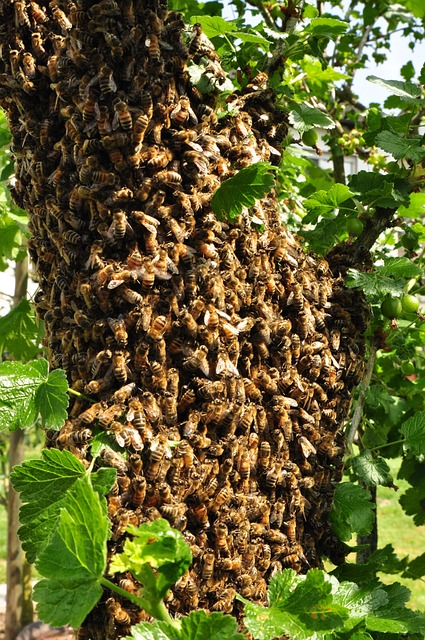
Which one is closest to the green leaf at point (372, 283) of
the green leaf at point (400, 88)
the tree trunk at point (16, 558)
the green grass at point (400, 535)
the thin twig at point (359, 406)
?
the thin twig at point (359, 406)

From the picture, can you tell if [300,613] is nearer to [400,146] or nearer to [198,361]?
[198,361]

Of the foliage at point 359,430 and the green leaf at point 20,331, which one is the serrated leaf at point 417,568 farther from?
the green leaf at point 20,331

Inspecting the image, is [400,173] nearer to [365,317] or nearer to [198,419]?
[365,317]

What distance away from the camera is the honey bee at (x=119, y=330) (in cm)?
172

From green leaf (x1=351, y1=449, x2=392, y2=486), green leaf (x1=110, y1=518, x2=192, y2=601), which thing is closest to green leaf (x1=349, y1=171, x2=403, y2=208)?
green leaf (x1=351, y1=449, x2=392, y2=486)

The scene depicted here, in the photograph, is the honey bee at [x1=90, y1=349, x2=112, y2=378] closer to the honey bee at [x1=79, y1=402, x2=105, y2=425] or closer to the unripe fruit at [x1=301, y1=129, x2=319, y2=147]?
the honey bee at [x1=79, y1=402, x2=105, y2=425]

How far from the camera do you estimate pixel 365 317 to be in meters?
2.21

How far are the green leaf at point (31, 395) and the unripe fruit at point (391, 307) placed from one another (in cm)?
116

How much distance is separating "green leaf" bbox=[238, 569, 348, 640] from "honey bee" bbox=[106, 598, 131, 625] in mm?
272

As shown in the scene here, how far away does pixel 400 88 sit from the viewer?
2.38m

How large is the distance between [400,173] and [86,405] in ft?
4.42

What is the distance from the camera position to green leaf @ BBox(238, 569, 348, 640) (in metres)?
1.46

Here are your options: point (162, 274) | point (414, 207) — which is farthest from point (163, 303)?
point (414, 207)

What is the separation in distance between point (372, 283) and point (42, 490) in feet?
3.71
